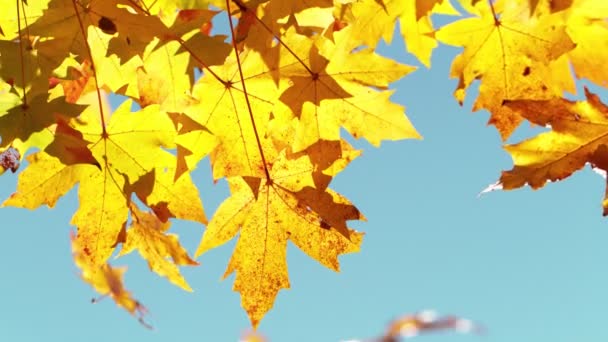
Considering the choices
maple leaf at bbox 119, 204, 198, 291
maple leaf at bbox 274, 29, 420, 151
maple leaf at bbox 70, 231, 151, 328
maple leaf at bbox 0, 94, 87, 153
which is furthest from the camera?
maple leaf at bbox 70, 231, 151, 328

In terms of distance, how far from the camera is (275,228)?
1581mm

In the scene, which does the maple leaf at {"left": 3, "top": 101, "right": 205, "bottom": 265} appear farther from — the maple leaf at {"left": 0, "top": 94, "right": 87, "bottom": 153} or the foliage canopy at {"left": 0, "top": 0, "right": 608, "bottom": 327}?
the maple leaf at {"left": 0, "top": 94, "right": 87, "bottom": 153}

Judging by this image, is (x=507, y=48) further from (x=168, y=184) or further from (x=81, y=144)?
(x=81, y=144)

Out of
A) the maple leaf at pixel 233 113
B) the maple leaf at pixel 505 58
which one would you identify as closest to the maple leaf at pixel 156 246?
the maple leaf at pixel 233 113

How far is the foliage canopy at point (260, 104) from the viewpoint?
1360 millimetres

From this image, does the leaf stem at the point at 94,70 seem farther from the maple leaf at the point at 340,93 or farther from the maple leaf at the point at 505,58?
the maple leaf at the point at 505,58

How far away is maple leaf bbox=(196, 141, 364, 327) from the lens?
149 centimetres

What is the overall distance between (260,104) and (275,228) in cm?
30

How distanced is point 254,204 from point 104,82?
18.4 inches

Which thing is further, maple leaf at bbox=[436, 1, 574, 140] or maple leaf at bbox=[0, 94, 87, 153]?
maple leaf at bbox=[436, 1, 574, 140]

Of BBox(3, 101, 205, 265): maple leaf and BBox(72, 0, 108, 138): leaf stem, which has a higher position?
BBox(72, 0, 108, 138): leaf stem

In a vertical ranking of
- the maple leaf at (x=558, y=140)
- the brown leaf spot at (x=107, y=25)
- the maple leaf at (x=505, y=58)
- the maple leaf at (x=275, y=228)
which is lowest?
the maple leaf at (x=275, y=228)

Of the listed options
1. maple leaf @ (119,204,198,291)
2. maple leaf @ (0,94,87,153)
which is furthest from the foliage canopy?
maple leaf @ (119,204,198,291)

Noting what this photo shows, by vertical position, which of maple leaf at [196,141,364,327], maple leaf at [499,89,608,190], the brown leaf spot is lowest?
maple leaf at [196,141,364,327]
